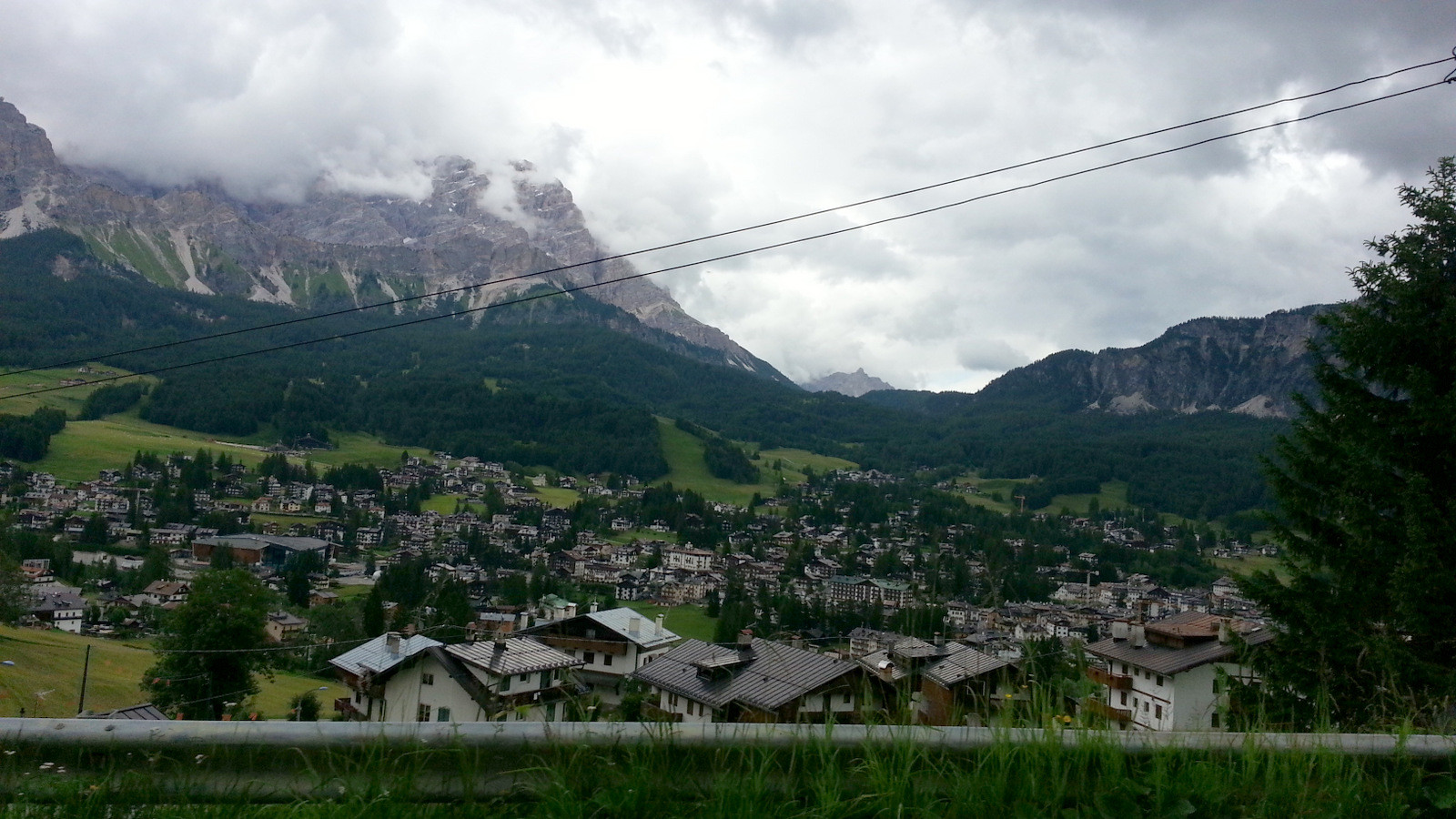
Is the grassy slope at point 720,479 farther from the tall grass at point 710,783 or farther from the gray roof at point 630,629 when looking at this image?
the tall grass at point 710,783

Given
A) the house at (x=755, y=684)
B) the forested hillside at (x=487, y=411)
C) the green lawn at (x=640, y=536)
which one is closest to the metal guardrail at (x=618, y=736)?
the house at (x=755, y=684)

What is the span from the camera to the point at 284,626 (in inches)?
1729

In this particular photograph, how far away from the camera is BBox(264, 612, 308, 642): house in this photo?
141 feet

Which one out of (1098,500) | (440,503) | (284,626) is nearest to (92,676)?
(284,626)

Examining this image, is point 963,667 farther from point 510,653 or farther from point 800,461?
point 800,461

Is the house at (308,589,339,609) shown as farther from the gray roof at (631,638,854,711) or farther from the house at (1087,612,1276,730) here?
the house at (1087,612,1276,730)

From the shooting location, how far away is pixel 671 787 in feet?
8.17

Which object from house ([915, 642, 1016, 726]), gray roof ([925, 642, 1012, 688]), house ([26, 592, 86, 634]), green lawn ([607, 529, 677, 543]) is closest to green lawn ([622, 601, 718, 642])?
green lawn ([607, 529, 677, 543])

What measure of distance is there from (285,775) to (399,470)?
115m

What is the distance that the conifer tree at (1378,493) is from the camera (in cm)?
730

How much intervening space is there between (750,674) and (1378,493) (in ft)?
21.7

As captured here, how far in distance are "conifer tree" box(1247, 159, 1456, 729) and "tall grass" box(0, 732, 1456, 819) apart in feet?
16.7

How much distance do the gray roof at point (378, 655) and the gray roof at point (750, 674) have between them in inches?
107

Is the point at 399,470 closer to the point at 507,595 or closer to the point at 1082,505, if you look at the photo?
the point at 507,595
